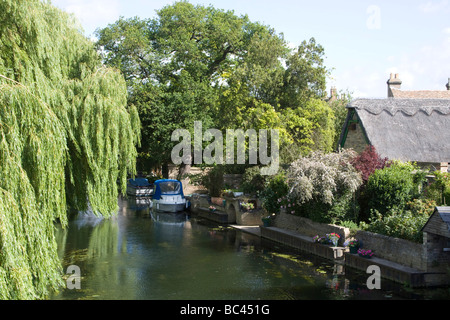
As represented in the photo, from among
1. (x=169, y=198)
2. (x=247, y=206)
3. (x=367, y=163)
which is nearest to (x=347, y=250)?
(x=367, y=163)

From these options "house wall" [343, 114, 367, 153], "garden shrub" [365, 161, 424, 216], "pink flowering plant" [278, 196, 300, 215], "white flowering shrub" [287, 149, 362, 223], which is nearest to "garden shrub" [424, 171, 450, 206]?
"garden shrub" [365, 161, 424, 216]

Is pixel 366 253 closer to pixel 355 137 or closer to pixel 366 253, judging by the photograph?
pixel 366 253

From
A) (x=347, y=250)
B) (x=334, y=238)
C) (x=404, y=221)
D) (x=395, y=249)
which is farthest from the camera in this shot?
(x=334, y=238)

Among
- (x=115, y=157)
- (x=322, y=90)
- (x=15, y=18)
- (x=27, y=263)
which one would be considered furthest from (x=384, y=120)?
(x=27, y=263)

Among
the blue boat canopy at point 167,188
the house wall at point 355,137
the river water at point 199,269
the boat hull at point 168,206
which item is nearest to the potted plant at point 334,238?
the river water at point 199,269

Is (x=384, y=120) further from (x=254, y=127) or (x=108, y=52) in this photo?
(x=108, y=52)

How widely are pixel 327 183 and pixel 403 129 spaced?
611cm

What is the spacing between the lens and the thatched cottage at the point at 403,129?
2023cm

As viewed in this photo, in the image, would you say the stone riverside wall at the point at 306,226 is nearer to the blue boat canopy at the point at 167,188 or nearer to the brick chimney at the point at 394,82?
the blue boat canopy at the point at 167,188

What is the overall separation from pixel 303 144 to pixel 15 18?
1910 centimetres

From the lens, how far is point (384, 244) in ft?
48.7

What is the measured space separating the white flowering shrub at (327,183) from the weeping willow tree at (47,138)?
6.46 meters

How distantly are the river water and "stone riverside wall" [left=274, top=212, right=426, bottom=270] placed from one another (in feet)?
3.08

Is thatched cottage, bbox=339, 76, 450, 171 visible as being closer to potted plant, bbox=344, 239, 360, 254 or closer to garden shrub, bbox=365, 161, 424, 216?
garden shrub, bbox=365, 161, 424, 216
